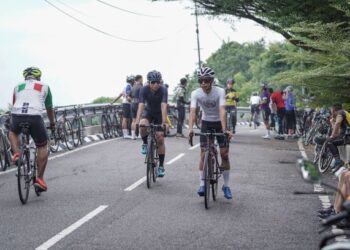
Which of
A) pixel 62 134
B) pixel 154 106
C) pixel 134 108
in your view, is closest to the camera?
pixel 154 106

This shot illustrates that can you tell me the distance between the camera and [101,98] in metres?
79.2

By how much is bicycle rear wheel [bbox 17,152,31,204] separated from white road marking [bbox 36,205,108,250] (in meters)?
1.25

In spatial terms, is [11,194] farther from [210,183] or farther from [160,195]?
[210,183]

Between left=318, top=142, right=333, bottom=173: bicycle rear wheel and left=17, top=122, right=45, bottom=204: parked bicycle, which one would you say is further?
left=318, top=142, right=333, bottom=173: bicycle rear wheel

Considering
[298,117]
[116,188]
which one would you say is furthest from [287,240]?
[298,117]

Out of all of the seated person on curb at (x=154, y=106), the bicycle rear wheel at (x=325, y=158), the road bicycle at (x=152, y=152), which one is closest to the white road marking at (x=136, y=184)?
the road bicycle at (x=152, y=152)

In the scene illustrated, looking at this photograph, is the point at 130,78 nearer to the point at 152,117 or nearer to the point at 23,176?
the point at 152,117

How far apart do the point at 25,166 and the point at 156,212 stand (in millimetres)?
2298

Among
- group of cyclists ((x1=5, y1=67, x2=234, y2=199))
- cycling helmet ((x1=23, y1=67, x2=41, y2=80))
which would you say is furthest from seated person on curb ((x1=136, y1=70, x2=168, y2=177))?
cycling helmet ((x1=23, y1=67, x2=41, y2=80))

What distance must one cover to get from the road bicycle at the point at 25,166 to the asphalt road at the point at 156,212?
0.73ft

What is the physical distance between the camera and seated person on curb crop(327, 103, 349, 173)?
1224 cm

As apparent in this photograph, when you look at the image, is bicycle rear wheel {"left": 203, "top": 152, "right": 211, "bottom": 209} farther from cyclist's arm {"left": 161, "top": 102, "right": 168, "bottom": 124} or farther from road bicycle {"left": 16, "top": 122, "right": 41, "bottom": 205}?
road bicycle {"left": 16, "top": 122, "right": 41, "bottom": 205}

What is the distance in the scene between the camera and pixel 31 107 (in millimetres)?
9703

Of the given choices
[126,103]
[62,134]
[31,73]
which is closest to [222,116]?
[31,73]
